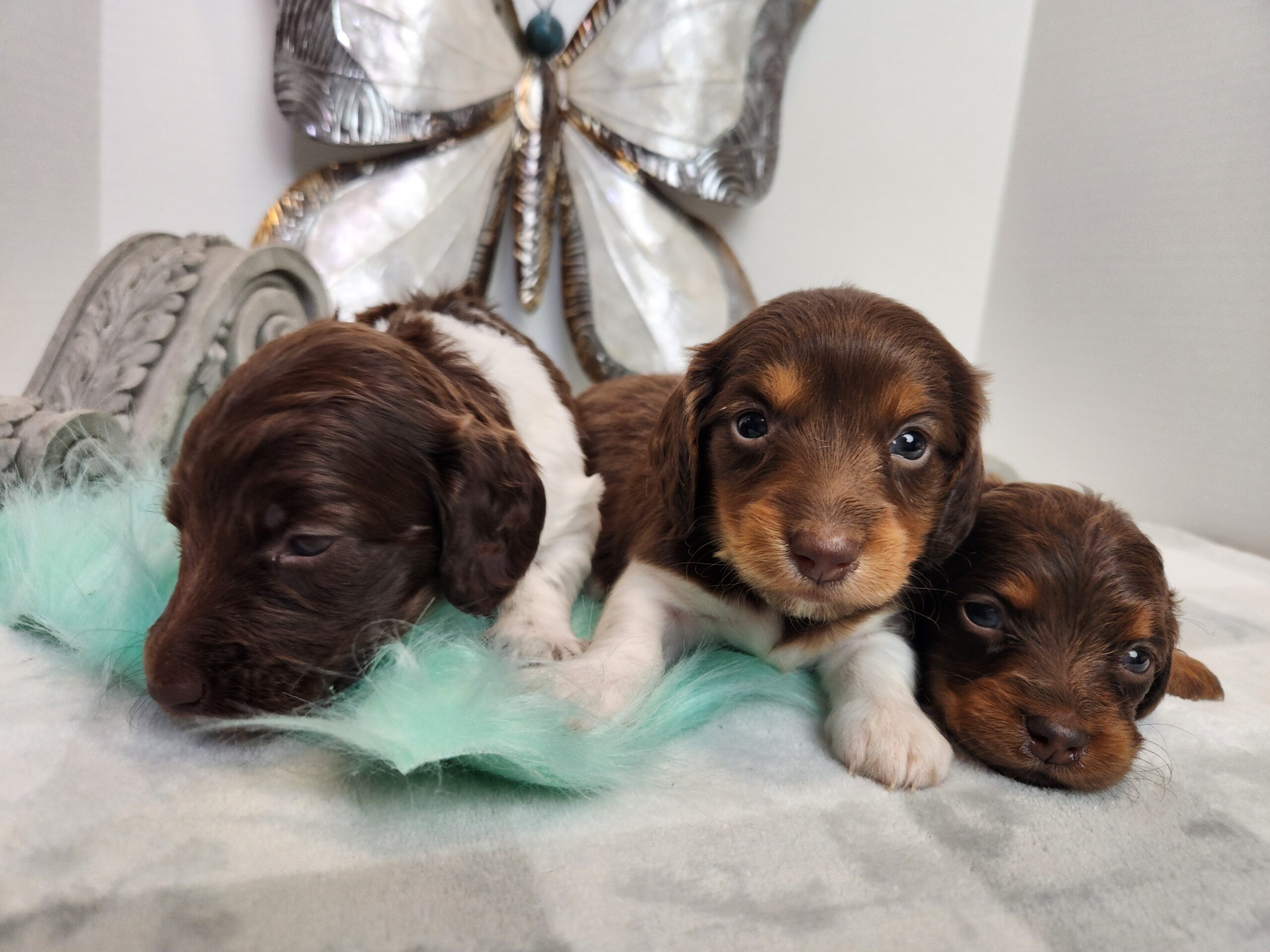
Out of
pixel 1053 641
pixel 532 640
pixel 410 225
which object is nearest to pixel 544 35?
pixel 410 225

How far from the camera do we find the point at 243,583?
155 cm

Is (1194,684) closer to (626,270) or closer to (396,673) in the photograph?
(396,673)

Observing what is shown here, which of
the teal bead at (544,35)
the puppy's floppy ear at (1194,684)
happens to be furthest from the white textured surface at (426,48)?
the puppy's floppy ear at (1194,684)

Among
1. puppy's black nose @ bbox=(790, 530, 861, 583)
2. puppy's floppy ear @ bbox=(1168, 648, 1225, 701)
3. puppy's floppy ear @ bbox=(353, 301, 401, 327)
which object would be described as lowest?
puppy's floppy ear @ bbox=(1168, 648, 1225, 701)

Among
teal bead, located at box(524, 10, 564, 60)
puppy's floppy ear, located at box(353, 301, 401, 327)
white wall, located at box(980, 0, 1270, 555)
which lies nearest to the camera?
puppy's floppy ear, located at box(353, 301, 401, 327)

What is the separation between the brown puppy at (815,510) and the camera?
165 centimetres

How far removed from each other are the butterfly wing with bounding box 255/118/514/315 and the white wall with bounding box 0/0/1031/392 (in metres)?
0.31

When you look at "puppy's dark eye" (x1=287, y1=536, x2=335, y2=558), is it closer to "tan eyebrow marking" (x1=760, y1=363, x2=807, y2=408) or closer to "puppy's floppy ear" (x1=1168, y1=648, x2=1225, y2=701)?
"tan eyebrow marking" (x1=760, y1=363, x2=807, y2=408)

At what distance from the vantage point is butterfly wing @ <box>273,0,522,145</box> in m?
3.66

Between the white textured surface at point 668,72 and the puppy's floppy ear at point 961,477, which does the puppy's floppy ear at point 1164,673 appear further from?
the white textured surface at point 668,72

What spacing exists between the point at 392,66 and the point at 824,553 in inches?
130

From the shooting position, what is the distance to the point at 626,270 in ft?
14.1

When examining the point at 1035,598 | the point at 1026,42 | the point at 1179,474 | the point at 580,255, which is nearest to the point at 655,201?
the point at 580,255

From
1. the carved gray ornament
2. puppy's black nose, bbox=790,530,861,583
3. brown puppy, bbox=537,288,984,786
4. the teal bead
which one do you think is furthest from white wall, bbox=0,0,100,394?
puppy's black nose, bbox=790,530,861,583
